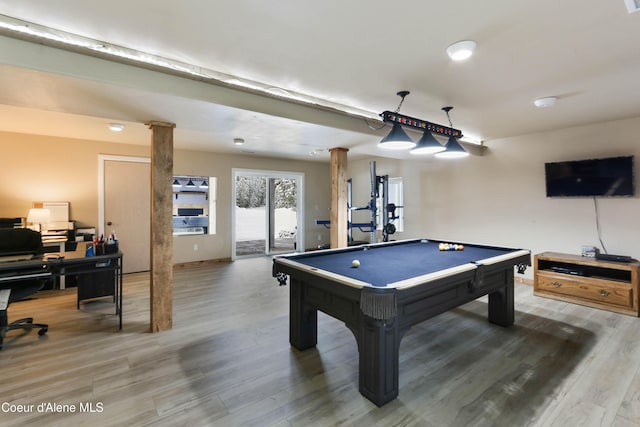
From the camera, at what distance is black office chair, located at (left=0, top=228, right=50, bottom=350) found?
2.67 metres

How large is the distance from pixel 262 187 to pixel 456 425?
6.41m

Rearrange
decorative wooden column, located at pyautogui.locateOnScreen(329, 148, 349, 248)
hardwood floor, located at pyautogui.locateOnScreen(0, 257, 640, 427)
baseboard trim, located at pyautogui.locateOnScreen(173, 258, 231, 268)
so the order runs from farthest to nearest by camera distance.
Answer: baseboard trim, located at pyautogui.locateOnScreen(173, 258, 231, 268)
decorative wooden column, located at pyautogui.locateOnScreen(329, 148, 349, 248)
hardwood floor, located at pyautogui.locateOnScreen(0, 257, 640, 427)

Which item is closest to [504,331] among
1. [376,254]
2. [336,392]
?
[376,254]

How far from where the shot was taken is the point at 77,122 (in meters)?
3.92

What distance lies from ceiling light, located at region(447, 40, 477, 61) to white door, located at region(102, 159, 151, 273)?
17.9 feet

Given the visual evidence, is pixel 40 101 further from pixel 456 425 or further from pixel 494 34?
pixel 456 425

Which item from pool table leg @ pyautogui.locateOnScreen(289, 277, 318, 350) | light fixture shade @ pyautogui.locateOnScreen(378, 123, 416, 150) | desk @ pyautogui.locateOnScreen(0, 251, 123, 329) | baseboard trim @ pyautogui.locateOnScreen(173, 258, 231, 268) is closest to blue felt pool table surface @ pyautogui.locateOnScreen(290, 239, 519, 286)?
pool table leg @ pyautogui.locateOnScreen(289, 277, 318, 350)

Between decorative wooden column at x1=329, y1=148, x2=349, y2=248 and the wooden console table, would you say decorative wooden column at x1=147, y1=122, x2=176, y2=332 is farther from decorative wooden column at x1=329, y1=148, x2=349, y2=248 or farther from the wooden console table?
the wooden console table

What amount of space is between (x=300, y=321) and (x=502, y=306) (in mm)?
2143

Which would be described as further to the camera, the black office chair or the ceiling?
the black office chair

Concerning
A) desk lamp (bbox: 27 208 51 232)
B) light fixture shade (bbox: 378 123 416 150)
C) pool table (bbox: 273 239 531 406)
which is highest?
light fixture shade (bbox: 378 123 416 150)

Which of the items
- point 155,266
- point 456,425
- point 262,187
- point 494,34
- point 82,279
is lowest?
point 456,425

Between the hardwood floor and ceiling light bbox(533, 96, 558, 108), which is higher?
ceiling light bbox(533, 96, 558, 108)

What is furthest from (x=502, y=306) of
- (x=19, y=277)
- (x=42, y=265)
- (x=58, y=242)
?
(x=58, y=242)
